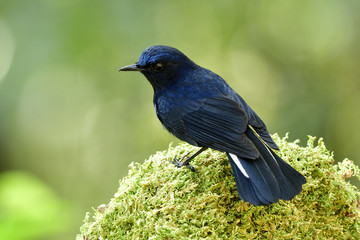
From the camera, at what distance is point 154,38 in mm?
7418

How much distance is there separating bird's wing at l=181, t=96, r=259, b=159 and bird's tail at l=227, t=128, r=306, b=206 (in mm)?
68

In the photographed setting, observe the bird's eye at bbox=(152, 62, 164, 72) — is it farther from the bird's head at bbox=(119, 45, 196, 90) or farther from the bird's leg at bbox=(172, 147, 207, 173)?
the bird's leg at bbox=(172, 147, 207, 173)

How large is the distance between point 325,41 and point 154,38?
3126 mm

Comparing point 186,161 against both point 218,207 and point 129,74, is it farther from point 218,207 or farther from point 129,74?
point 129,74

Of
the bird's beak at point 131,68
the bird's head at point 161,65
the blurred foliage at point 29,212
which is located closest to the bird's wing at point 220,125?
the bird's head at point 161,65

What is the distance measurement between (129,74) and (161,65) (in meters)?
4.30

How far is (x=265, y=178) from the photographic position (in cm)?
285

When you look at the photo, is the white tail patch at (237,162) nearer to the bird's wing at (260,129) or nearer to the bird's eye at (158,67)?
the bird's wing at (260,129)

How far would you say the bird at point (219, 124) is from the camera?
9.11ft

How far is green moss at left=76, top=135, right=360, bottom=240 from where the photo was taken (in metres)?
2.71

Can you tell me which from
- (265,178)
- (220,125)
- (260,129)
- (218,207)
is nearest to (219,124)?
(220,125)

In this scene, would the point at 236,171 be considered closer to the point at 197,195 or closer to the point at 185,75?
the point at 197,195

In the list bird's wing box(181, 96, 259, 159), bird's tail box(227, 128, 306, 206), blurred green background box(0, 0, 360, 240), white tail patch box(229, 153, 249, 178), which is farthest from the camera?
blurred green background box(0, 0, 360, 240)

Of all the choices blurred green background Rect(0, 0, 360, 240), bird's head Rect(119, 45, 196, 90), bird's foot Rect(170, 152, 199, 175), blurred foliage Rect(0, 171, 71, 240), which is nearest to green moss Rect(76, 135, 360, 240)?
bird's foot Rect(170, 152, 199, 175)
